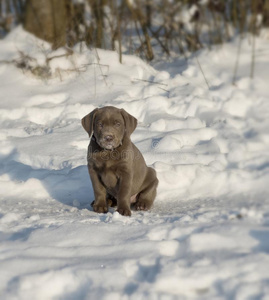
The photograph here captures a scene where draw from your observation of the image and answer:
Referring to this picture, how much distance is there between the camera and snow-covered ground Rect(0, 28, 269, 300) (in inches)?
122

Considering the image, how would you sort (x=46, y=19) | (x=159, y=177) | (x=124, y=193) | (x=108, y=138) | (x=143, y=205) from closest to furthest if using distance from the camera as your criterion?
(x=108, y=138), (x=124, y=193), (x=143, y=205), (x=159, y=177), (x=46, y=19)

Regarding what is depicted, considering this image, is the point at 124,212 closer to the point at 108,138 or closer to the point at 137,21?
the point at 108,138

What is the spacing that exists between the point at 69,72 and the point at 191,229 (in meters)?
5.49

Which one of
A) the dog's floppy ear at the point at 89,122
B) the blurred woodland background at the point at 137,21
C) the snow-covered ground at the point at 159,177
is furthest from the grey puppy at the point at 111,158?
the blurred woodland background at the point at 137,21

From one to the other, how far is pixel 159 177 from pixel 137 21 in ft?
19.1

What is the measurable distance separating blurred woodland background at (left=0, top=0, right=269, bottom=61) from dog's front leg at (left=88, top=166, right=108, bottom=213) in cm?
428

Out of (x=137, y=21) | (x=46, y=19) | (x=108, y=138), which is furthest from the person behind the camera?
(x=137, y=21)

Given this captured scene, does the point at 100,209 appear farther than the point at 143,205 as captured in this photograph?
No

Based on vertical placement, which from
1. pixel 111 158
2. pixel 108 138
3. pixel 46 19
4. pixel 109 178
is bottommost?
pixel 109 178

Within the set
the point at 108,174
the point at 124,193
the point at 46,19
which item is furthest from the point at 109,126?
the point at 46,19

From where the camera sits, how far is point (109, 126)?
4.74 m

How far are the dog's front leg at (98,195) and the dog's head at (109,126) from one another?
31cm

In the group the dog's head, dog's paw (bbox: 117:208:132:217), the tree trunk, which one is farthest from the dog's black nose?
the tree trunk

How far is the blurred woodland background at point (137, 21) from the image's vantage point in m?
9.58
